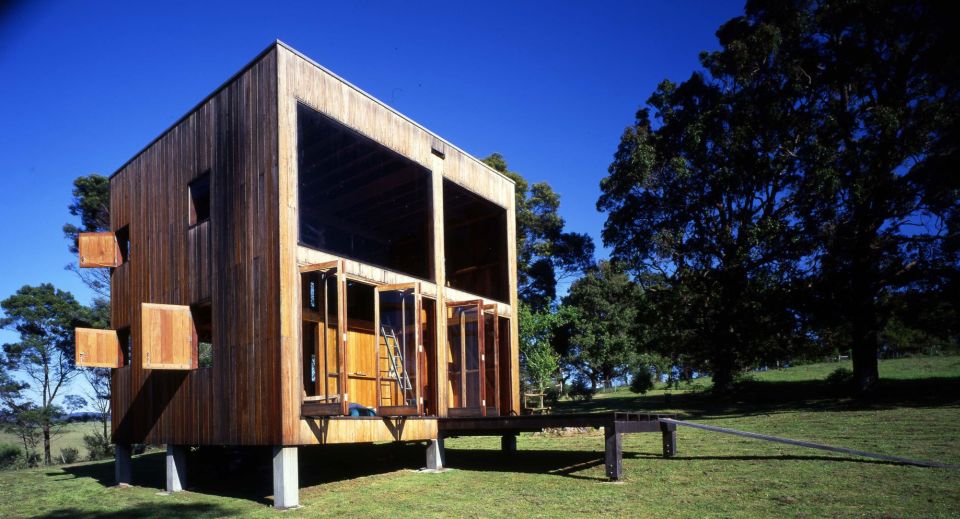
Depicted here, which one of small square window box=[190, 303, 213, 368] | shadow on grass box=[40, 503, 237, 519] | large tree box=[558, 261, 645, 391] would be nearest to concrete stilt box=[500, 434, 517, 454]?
small square window box=[190, 303, 213, 368]

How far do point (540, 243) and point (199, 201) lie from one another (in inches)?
1081

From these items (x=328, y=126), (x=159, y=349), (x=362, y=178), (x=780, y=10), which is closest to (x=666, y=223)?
(x=780, y=10)

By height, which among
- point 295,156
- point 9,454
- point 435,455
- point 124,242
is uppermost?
point 295,156

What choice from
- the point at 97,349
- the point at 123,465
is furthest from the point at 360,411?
the point at 97,349

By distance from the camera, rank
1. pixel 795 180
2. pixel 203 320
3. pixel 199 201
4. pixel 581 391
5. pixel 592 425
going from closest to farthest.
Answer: pixel 592 425, pixel 199 201, pixel 203 320, pixel 795 180, pixel 581 391

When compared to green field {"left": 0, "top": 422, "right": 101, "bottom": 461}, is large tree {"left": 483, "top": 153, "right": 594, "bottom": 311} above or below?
above

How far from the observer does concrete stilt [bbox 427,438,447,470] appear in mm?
13172

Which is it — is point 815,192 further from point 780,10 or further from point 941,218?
point 780,10

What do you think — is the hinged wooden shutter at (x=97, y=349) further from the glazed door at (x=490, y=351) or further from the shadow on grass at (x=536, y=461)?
the glazed door at (x=490, y=351)

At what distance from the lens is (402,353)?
41.1 feet

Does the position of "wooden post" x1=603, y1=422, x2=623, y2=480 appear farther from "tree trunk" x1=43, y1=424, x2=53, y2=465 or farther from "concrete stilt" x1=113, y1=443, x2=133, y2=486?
"tree trunk" x1=43, y1=424, x2=53, y2=465

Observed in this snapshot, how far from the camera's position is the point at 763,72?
986 inches

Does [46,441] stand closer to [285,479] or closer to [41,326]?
[41,326]

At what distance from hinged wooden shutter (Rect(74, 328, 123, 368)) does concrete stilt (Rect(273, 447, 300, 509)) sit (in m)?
6.90
